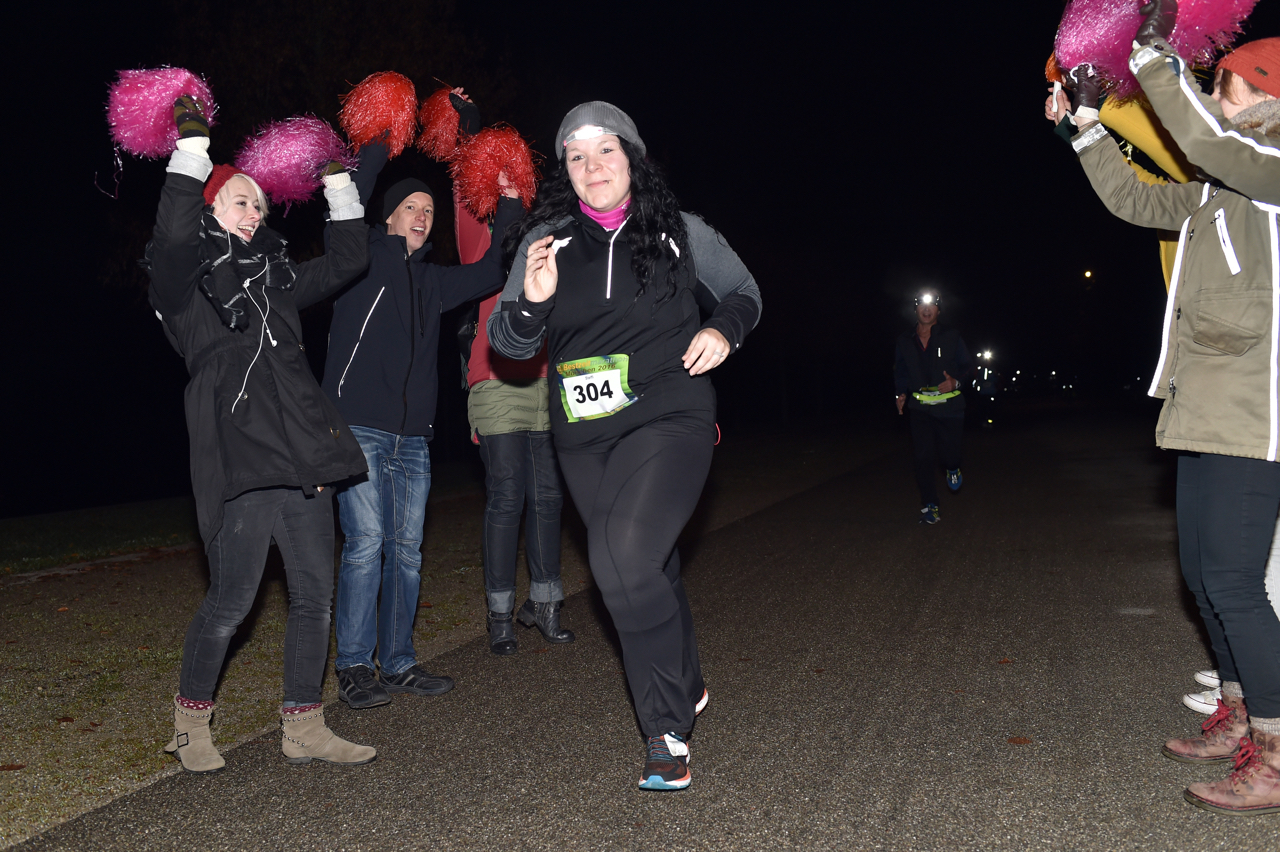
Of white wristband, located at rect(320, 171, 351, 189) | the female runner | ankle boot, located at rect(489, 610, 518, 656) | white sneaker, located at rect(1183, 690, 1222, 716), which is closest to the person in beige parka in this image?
white sneaker, located at rect(1183, 690, 1222, 716)

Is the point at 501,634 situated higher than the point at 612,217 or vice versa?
the point at 612,217

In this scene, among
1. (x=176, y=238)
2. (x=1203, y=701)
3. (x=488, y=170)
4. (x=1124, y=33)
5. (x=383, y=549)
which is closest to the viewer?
(x=1124, y=33)

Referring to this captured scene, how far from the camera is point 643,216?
3449mm

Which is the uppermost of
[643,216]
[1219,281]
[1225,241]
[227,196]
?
[227,196]

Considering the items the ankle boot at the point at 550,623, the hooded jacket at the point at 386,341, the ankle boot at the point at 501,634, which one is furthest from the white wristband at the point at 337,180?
the ankle boot at the point at 550,623

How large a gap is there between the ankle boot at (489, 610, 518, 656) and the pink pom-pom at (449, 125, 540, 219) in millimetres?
2117

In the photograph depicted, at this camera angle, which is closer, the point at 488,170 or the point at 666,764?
the point at 666,764

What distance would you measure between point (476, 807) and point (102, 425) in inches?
969

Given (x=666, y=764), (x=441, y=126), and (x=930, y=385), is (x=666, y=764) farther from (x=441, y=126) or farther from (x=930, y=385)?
(x=930, y=385)

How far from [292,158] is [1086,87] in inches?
120

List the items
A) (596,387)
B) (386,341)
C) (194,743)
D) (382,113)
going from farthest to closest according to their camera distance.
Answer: (382,113) → (386,341) → (194,743) → (596,387)

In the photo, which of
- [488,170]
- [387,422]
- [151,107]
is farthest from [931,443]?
[151,107]

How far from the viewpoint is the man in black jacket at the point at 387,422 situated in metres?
4.38

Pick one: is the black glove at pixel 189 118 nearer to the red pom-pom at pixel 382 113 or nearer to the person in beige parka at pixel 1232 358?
the red pom-pom at pixel 382 113
